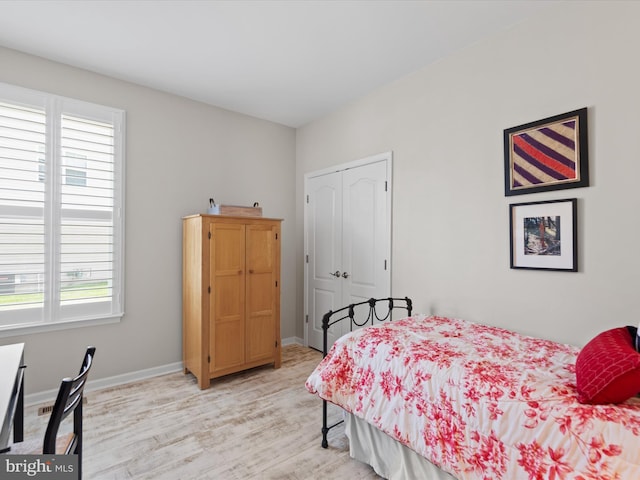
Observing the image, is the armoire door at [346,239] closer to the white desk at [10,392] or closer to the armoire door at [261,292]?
the armoire door at [261,292]

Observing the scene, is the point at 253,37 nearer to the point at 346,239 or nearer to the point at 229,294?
the point at 346,239

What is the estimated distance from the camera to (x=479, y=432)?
1.42 meters

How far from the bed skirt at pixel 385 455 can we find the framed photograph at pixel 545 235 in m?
1.40

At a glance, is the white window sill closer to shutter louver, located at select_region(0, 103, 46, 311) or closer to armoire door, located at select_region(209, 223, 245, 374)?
shutter louver, located at select_region(0, 103, 46, 311)

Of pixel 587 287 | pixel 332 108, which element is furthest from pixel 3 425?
pixel 332 108

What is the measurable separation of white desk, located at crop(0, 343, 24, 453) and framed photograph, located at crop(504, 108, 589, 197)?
2832 mm

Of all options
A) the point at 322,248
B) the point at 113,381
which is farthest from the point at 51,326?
the point at 322,248

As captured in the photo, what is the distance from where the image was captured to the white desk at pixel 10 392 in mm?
1121

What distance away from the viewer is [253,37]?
2.47 meters

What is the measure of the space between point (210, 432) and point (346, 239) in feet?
7.07

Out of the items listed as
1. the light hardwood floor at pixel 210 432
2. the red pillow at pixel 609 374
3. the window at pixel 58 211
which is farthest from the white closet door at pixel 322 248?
the red pillow at pixel 609 374

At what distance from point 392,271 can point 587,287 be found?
1.47 metres

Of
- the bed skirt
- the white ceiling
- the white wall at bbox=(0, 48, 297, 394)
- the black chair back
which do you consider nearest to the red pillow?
the bed skirt

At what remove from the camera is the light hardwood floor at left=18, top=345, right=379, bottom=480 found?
195cm
